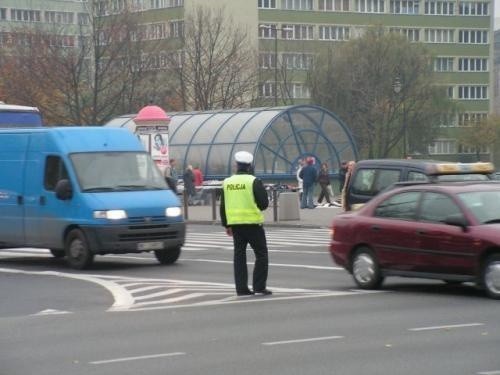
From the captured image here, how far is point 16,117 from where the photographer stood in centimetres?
3153

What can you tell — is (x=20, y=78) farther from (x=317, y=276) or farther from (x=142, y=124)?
(x=317, y=276)

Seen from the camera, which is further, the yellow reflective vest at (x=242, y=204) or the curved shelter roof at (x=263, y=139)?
the curved shelter roof at (x=263, y=139)

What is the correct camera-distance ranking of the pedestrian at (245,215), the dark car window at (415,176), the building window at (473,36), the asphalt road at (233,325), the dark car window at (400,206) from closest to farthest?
the asphalt road at (233,325) < the pedestrian at (245,215) < the dark car window at (400,206) < the dark car window at (415,176) < the building window at (473,36)

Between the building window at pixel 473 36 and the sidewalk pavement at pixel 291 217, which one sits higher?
the building window at pixel 473 36

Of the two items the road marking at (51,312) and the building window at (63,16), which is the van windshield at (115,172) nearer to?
the road marking at (51,312)

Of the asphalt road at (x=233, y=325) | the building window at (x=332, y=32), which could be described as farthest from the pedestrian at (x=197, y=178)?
the building window at (x=332, y=32)

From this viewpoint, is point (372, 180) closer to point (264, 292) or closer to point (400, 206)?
point (400, 206)

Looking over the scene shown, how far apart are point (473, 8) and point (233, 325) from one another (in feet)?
376

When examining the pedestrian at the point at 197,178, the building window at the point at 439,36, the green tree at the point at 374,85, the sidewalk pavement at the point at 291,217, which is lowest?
the sidewalk pavement at the point at 291,217

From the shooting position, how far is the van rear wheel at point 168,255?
2144 centimetres

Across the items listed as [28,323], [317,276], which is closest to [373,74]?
[317,276]

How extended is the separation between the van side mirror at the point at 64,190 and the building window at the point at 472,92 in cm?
10371

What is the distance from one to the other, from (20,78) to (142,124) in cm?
2274

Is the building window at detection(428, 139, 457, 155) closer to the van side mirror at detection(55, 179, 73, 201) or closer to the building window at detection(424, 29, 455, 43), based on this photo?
the building window at detection(424, 29, 455, 43)
